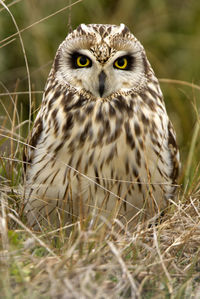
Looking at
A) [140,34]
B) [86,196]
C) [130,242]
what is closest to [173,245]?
[130,242]

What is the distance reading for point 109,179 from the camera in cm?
329

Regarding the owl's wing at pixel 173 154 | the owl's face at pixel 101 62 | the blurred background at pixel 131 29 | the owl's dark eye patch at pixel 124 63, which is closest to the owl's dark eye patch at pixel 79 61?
the owl's face at pixel 101 62

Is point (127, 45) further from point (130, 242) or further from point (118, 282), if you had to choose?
point (118, 282)

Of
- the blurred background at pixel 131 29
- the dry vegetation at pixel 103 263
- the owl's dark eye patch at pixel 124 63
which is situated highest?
the owl's dark eye patch at pixel 124 63

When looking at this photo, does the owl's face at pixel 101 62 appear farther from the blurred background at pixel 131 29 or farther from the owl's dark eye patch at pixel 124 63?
the blurred background at pixel 131 29

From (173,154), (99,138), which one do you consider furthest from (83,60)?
(173,154)

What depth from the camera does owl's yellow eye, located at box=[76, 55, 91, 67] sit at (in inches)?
132

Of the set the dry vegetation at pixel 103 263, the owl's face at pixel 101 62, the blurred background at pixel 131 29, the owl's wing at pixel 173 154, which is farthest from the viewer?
the blurred background at pixel 131 29

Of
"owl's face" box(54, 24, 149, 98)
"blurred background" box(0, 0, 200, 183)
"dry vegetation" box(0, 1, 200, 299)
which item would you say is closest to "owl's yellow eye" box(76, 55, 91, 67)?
"owl's face" box(54, 24, 149, 98)

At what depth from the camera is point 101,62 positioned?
3299mm

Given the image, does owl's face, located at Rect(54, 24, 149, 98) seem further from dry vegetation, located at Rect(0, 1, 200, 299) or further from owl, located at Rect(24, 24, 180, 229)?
dry vegetation, located at Rect(0, 1, 200, 299)

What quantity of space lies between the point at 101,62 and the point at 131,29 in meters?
3.29

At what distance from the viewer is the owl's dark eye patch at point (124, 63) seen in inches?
133

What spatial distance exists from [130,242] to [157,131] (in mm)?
894
